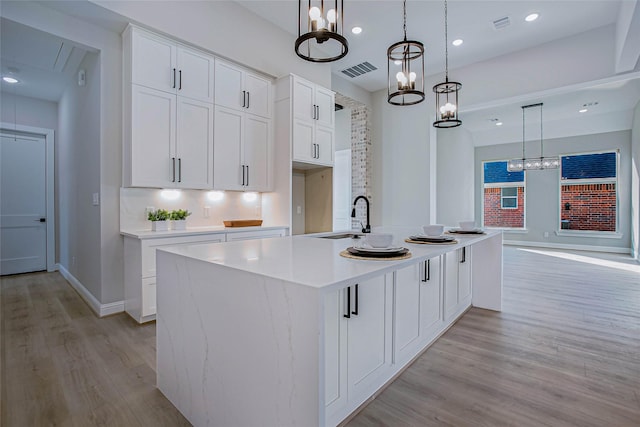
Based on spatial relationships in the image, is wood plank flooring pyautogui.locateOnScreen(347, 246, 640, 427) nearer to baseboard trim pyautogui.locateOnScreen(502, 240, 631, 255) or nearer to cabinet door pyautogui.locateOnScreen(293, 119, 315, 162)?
cabinet door pyautogui.locateOnScreen(293, 119, 315, 162)

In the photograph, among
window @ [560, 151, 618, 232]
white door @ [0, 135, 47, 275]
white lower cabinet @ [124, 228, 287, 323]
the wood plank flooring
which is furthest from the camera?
window @ [560, 151, 618, 232]

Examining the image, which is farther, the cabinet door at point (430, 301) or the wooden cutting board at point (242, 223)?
the wooden cutting board at point (242, 223)

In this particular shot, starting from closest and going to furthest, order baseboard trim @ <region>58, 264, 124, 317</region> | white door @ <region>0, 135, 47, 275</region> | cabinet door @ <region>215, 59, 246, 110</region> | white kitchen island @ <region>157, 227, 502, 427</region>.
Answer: white kitchen island @ <region>157, 227, 502, 427</region>
baseboard trim @ <region>58, 264, 124, 317</region>
cabinet door @ <region>215, 59, 246, 110</region>
white door @ <region>0, 135, 47, 275</region>

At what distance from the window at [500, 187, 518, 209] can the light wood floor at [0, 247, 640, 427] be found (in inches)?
238

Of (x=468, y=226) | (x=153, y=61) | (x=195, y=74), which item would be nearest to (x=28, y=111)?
(x=153, y=61)

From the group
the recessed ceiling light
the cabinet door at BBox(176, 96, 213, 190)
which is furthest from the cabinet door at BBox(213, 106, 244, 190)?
the recessed ceiling light

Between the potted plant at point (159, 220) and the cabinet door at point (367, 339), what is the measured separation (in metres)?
2.37

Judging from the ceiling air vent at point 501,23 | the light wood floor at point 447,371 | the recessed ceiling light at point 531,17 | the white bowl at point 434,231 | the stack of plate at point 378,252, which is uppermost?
the ceiling air vent at point 501,23

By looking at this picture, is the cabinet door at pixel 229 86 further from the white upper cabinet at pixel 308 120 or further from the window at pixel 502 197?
the window at pixel 502 197

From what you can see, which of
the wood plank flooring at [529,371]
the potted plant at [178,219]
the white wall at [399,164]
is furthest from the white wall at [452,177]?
the potted plant at [178,219]

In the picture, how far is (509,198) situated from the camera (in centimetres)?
904

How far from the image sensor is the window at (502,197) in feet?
29.2

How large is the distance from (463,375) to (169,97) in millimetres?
3477

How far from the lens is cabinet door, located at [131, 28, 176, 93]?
295cm
